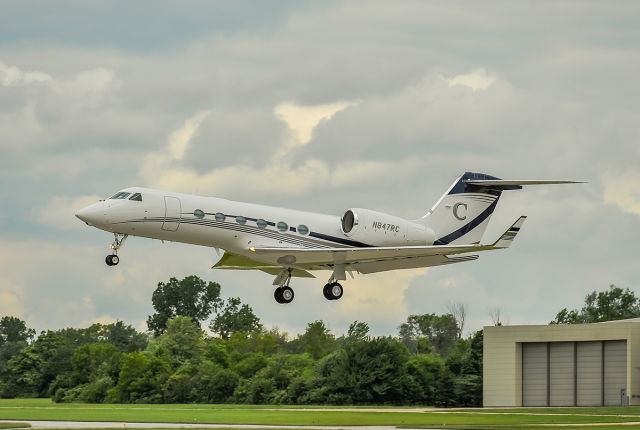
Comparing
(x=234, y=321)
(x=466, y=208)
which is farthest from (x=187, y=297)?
(x=466, y=208)

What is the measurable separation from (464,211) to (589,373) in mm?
22554

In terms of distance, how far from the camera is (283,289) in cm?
4834

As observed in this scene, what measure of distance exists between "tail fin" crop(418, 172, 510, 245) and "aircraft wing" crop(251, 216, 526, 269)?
2231mm

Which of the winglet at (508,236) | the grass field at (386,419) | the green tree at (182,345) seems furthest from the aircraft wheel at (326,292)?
the green tree at (182,345)

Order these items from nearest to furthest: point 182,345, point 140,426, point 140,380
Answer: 1. point 140,426
2. point 140,380
3. point 182,345

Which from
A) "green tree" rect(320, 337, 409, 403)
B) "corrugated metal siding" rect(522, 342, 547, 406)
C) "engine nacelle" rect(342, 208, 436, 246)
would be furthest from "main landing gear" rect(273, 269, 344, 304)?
"corrugated metal siding" rect(522, 342, 547, 406)

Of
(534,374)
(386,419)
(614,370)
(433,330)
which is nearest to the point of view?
(386,419)

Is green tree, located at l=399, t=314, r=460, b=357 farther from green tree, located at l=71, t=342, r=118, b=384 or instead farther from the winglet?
the winglet

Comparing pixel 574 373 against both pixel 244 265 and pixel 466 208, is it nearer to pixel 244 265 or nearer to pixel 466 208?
pixel 466 208

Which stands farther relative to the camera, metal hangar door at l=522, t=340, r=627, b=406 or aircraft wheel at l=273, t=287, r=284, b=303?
metal hangar door at l=522, t=340, r=627, b=406

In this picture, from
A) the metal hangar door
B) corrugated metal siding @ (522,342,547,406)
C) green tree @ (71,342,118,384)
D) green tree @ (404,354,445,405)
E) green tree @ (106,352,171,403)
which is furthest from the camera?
green tree @ (71,342,118,384)

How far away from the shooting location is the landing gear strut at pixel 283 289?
48.3 meters

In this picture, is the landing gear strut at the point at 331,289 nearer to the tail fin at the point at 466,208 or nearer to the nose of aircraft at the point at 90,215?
the tail fin at the point at 466,208

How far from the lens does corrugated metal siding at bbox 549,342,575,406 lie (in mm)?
71625
